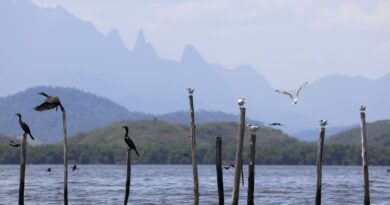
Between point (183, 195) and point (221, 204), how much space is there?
26593 mm

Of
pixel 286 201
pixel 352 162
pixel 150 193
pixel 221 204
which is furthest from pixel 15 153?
pixel 221 204

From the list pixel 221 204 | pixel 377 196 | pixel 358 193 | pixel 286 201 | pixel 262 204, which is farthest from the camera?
pixel 358 193

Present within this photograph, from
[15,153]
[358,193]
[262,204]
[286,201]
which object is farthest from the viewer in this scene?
[15,153]

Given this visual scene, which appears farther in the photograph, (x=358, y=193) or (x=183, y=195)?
(x=358, y=193)

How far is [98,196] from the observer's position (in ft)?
211

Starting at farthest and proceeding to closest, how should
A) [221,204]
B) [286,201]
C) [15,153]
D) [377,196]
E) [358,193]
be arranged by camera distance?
[15,153] → [358,193] → [377,196] → [286,201] → [221,204]

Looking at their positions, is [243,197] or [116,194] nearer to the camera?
[243,197]

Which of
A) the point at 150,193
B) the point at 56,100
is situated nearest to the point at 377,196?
the point at 150,193

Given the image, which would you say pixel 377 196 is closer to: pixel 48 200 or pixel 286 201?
pixel 286 201

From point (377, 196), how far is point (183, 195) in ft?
47.6

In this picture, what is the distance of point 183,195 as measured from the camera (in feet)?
218

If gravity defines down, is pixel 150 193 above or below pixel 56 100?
below

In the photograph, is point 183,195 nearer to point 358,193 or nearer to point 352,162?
point 358,193

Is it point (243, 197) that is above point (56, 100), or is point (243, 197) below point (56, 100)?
below
